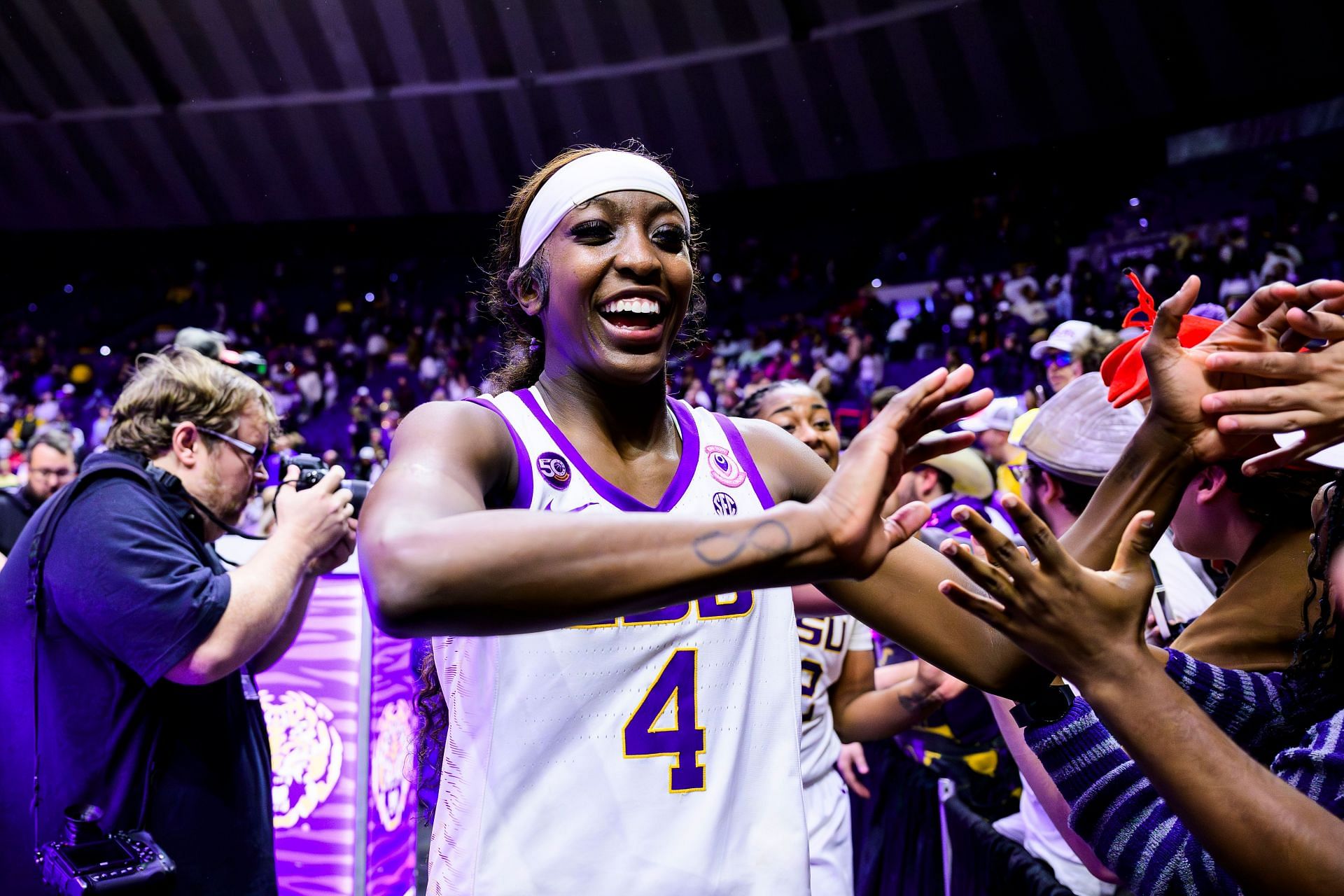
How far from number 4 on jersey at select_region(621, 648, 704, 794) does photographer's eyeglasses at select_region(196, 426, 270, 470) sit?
163 centimetres

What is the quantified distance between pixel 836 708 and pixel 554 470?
198 centimetres

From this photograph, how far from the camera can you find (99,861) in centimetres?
208

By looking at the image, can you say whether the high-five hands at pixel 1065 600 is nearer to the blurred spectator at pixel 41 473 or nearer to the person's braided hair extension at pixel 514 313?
the person's braided hair extension at pixel 514 313

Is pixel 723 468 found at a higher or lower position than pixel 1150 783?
higher

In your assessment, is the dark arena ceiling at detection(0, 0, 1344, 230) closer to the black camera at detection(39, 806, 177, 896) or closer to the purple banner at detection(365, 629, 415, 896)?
the purple banner at detection(365, 629, 415, 896)

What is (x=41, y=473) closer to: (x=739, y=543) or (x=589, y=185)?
(x=589, y=185)

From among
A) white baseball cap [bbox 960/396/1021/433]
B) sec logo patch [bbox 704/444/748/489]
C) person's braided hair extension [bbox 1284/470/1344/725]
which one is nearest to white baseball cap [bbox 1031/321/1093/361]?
white baseball cap [bbox 960/396/1021/433]

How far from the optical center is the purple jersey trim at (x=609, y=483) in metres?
1.57

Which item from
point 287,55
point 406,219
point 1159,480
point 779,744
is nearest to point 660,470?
point 779,744

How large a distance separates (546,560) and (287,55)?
20.7 metres

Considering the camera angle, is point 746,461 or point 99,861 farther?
point 99,861

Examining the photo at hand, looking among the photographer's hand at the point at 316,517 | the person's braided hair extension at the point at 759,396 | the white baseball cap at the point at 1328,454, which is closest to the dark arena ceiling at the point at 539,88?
the person's braided hair extension at the point at 759,396

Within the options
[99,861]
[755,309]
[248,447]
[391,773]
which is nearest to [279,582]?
[248,447]

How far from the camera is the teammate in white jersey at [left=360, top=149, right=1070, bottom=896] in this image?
3.65 ft
